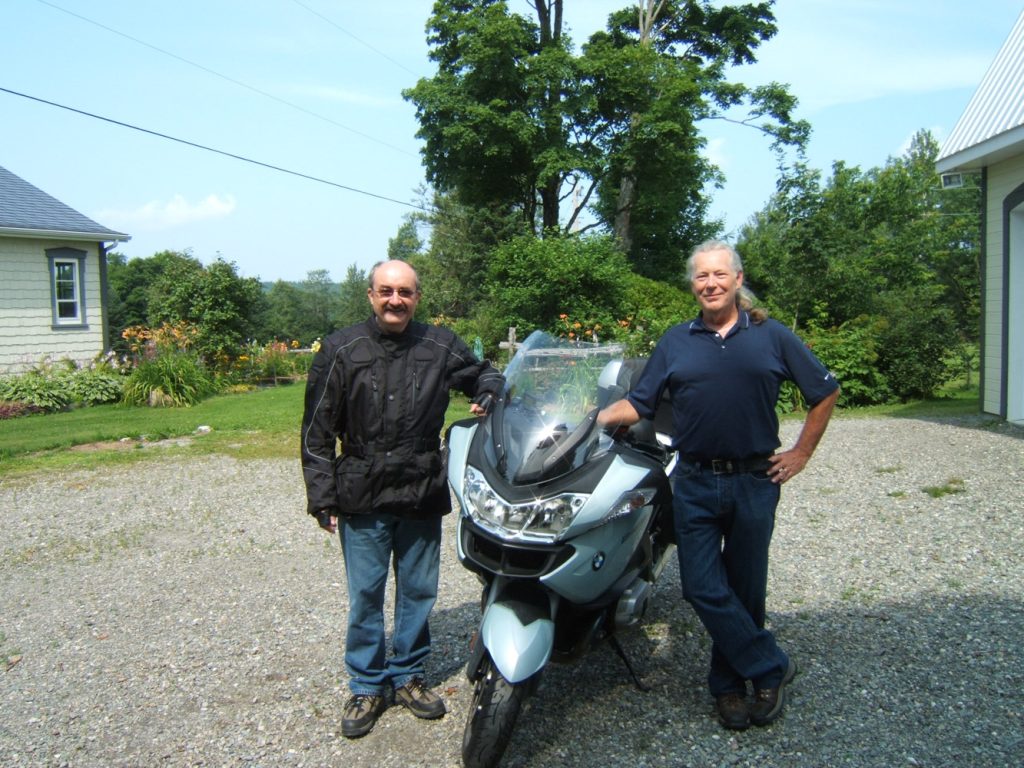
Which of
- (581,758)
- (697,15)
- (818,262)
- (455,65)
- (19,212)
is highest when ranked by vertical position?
(697,15)

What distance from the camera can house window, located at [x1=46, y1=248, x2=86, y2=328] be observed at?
1856 cm

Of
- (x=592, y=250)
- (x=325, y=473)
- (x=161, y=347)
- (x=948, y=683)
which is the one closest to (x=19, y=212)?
(x=161, y=347)

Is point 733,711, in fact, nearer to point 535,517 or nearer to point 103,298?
point 535,517

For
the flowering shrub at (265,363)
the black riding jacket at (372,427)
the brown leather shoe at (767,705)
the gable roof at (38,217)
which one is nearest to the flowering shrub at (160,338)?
the flowering shrub at (265,363)

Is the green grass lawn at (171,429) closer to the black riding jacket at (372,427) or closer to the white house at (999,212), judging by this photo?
the white house at (999,212)

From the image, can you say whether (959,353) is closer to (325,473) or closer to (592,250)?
(592,250)

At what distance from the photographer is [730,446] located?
10.6 feet

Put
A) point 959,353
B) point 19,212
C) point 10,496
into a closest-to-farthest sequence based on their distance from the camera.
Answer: point 10,496 < point 959,353 < point 19,212

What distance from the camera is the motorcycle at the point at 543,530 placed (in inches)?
116

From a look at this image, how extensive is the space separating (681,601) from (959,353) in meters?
11.2

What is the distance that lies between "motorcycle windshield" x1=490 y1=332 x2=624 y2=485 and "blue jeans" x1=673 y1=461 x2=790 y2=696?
1.44ft

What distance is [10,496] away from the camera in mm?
7887

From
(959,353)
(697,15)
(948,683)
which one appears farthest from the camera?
(697,15)

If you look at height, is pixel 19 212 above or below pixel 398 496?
above
